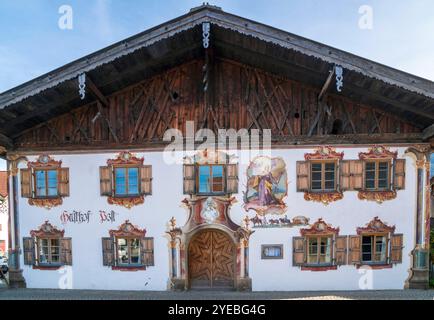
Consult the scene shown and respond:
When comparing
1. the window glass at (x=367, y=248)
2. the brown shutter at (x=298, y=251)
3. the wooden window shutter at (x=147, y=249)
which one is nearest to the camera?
the brown shutter at (x=298, y=251)

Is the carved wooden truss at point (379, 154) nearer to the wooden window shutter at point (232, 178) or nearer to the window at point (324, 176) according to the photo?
the window at point (324, 176)

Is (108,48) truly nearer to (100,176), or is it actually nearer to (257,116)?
(100,176)

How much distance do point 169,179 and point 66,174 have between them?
392 cm

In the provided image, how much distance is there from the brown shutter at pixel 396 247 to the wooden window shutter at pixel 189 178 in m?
7.45

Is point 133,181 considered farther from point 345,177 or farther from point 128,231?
point 345,177

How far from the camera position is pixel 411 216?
29.2 feet

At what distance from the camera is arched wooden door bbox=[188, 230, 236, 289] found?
9258 millimetres

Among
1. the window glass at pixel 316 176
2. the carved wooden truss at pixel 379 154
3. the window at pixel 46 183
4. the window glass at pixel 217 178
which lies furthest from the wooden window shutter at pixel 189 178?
the carved wooden truss at pixel 379 154

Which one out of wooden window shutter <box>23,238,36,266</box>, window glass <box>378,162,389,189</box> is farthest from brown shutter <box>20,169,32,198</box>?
window glass <box>378,162,389,189</box>

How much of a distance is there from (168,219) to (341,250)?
6430 millimetres

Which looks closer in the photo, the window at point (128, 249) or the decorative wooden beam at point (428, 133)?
the decorative wooden beam at point (428, 133)

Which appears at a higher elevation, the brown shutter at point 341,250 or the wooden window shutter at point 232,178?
the wooden window shutter at point 232,178

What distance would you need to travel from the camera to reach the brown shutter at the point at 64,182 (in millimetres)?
9258
